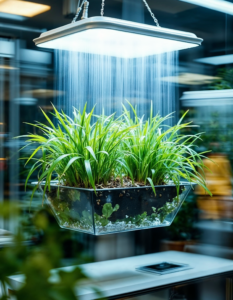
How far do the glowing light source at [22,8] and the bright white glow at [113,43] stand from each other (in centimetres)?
122

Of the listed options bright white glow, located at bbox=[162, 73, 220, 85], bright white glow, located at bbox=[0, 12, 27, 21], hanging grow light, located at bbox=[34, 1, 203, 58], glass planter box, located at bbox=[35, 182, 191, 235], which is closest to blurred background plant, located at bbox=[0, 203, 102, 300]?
hanging grow light, located at bbox=[34, 1, 203, 58]

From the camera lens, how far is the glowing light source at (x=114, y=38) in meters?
1.49

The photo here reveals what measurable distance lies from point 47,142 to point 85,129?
179mm

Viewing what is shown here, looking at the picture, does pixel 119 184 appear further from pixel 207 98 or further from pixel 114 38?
pixel 207 98

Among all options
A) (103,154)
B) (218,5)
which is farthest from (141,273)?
(218,5)

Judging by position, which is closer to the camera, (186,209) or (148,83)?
(148,83)

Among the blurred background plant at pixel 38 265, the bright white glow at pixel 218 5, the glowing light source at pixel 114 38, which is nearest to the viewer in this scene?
the blurred background plant at pixel 38 265

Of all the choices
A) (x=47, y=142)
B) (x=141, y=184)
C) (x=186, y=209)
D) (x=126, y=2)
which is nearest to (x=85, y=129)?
(x=47, y=142)

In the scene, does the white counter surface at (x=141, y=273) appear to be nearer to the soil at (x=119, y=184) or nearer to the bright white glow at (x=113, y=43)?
the soil at (x=119, y=184)

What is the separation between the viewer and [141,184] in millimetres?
1970

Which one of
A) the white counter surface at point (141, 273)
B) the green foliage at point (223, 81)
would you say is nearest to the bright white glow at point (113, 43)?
the white counter surface at point (141, 273)

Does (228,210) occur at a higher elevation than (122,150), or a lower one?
lower

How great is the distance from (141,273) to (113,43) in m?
1.31

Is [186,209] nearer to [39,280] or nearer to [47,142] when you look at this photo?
[47,142]
